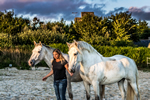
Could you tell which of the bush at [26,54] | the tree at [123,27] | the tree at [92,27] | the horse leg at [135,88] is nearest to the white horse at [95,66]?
the horse leg at [135,88]

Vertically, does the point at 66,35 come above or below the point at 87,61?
above

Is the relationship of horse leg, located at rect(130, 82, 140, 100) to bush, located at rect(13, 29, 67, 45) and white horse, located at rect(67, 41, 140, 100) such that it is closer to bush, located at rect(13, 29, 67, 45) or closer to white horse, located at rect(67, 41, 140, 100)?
white horse, located at rect(67, 41, 140, 100)

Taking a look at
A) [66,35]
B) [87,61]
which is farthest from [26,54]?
[87,61]

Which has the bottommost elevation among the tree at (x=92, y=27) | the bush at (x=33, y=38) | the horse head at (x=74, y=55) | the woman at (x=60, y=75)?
the woman at (x=60, y=75)

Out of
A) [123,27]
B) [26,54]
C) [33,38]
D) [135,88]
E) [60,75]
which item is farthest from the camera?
[123,27]

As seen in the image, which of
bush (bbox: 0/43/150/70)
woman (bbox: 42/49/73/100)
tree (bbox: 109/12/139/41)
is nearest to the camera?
woman (bbox: 42/49/73/100)

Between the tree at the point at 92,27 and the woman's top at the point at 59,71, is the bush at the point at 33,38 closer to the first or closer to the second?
the tree at the point at 92,27

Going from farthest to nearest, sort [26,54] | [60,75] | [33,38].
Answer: [33,38]
[26,54]
[60,75]

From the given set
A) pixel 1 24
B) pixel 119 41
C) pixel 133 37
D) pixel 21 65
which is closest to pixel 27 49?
pixel 21 65

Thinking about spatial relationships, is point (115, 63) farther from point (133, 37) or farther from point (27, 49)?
point (133, 37)

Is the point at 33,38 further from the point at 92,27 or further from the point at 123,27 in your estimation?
the point at 123,27

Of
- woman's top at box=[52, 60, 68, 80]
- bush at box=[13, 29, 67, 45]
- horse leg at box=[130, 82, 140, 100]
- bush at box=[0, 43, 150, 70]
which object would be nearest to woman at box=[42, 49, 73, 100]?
woman's top at box=[52, 60, 68, 80]

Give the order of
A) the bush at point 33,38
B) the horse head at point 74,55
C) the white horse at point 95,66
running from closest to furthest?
the horse head at point 74,55, the white horse at point 95,66, the bush at point 33,38

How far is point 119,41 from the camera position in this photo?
94.5ft
